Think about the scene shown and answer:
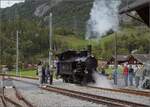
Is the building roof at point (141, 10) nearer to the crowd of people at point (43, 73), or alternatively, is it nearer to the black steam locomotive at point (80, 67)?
the crowd of people at point (43, 73)

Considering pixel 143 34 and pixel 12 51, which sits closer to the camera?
pixel 143 34

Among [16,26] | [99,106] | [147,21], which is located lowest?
[99,106]

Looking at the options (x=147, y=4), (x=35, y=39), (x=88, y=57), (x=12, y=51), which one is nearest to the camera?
(x=147, y=4)

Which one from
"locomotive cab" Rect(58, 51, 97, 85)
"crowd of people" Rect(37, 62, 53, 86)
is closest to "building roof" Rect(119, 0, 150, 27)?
"crowd of people" Rect(37, 62, 53, 86)

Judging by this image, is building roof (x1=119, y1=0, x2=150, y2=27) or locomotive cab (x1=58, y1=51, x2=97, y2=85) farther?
locomotive cab (x1=58, y1=51, x2=97, y2=85)

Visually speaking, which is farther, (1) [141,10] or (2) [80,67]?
(2) [80,67]

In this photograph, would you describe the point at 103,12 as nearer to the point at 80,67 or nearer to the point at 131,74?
the point at 80,67

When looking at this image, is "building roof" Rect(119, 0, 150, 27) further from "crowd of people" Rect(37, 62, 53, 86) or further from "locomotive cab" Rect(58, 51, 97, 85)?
"locomotive cab" Rect(58, 51, 97, 85)

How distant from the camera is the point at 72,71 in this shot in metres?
38.4

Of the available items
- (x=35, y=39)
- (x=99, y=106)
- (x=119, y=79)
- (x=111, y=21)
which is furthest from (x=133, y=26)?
(x=99, y=106)

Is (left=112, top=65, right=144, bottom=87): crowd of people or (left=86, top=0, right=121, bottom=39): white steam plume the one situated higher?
(left=86, top=0, right=121, bottom=39): white steam plume

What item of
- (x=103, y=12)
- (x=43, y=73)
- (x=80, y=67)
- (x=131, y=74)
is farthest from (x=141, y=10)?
(x=103, y=12)

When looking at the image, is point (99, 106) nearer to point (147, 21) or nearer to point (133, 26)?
point (147, 21)

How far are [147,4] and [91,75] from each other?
22192mm
